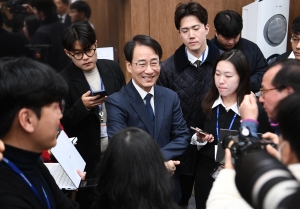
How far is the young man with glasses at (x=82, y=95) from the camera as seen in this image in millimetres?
2201

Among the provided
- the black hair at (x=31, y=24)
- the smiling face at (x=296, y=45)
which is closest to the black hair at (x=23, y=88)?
the smiling face at (x=296, y=45)

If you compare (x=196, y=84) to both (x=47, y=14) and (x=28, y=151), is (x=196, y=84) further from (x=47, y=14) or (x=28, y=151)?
(x=47, y=14)

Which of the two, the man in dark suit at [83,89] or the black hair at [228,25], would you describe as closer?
the man in dark suit at [83,89]

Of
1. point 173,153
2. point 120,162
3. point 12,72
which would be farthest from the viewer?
point 173,153

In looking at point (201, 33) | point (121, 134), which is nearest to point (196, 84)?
point (201, 33)

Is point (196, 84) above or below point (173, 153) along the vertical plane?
above

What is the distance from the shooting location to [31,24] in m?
3.38

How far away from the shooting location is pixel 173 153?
6.50 ft

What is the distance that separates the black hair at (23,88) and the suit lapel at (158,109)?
925 millimetres

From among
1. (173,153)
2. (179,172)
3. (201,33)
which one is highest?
(201,33)

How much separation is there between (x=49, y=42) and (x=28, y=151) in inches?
97.8

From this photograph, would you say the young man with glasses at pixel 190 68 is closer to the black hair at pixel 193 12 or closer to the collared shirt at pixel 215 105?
the black hair at pixel 193 12

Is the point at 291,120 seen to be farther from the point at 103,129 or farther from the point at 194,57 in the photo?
the point at 194,57

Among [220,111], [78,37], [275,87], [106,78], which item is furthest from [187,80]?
[275,87]
